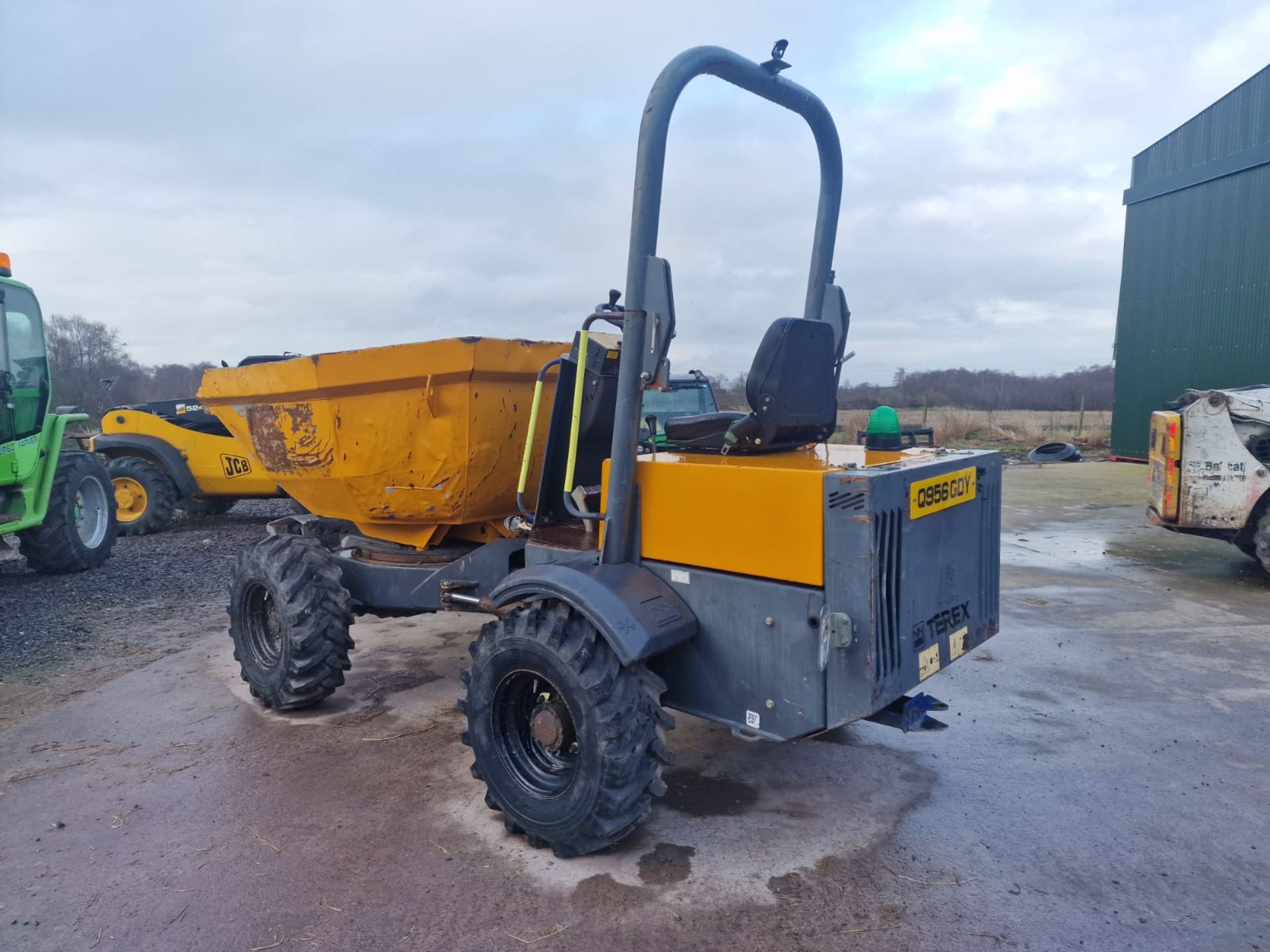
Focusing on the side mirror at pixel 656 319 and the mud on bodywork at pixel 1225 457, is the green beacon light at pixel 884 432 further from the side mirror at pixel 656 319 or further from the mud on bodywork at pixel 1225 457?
the mud on bodywork at pixel 1225 457

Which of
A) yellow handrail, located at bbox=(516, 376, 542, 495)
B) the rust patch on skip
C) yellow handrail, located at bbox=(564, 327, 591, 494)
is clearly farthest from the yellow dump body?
yellow handrail, located at bbox=(564, 327, 591, 494)

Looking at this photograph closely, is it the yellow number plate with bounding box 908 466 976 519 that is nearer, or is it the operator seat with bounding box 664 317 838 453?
the yellow number plate with bounding box 908 466 976 519

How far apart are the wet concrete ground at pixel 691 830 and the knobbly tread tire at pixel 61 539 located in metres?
3.50

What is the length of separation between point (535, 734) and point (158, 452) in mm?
9403

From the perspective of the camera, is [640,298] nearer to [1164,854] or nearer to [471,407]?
[471,407]

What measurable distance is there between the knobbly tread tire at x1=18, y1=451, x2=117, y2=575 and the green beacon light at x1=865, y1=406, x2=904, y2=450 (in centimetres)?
753

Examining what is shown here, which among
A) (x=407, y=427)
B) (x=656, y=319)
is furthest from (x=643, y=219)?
(x=407, y=427)

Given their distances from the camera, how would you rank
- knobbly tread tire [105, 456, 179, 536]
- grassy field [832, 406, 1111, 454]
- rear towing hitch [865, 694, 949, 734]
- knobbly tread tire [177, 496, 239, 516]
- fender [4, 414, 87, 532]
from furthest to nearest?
grassy field [832, 406, 1111, 454]
knobbly tread tire [177, 496, 239, 516]
knobbly tread tire [105, 456, 179, 536]
fender [4, 414, 87, 532]
rear towing hitch [865, 694, 949, 734]

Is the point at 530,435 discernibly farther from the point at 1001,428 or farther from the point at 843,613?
the point at 1001,428

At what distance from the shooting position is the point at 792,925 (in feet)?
8.95

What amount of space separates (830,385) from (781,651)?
1301 mm

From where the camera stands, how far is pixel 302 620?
4344 mm

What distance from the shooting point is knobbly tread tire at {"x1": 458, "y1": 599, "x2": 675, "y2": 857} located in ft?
9.77

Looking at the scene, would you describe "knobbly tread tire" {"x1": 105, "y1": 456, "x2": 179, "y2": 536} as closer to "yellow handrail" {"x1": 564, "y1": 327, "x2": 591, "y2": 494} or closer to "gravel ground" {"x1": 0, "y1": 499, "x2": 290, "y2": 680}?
"gravel ground" {"x1": 0, "y1": 499, "x2": 290, "y2": 680}
